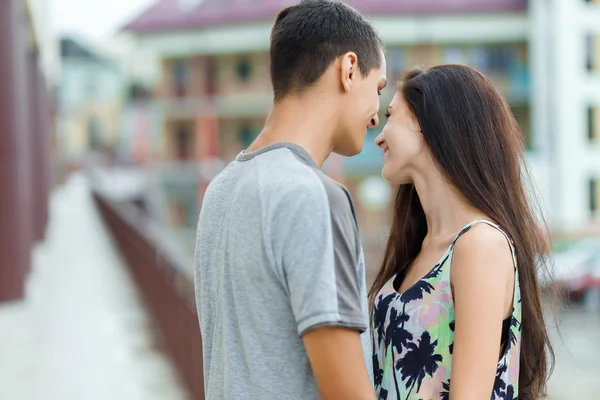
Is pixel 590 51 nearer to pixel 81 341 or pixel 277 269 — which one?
pixel 81 341

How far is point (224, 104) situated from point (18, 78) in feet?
55.3

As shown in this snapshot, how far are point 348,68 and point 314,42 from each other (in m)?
0.07

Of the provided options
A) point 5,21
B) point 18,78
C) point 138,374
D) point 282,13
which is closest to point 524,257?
point 282,13

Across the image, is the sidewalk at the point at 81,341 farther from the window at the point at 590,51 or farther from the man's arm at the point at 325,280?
the window at the point at 590,51

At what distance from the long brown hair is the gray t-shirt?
0.37 m

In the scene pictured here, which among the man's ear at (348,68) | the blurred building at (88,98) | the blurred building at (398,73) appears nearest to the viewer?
the man's ear at (348,68)

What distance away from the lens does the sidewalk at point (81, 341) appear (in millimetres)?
6160

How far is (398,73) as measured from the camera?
79.5 ft

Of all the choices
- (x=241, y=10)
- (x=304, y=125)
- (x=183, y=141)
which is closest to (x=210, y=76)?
(x=183, y=141)

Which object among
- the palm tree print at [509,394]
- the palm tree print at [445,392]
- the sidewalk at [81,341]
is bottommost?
the sidewalk at [81,341]

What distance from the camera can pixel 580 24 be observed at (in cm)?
2414

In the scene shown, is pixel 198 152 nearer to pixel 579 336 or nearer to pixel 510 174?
Result: pixel 579 336

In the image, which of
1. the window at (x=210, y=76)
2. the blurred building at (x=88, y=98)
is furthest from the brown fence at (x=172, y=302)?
the blurred building at (x=88, y=98)

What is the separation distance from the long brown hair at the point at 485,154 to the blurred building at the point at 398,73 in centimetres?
2107
